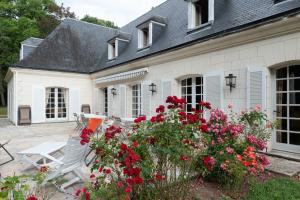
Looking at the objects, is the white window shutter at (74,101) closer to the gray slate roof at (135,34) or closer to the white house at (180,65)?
the white house at (180,65)

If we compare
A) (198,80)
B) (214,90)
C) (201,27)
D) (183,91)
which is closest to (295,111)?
(214,90)

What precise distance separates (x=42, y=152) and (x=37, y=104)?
10316mm

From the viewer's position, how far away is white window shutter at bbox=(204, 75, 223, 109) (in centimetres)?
739

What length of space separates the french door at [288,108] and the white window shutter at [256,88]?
43 cm

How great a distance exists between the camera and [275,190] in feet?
12.0

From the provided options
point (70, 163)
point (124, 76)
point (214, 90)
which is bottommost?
point (70, 163)

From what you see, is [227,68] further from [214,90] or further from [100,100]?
[100,100]

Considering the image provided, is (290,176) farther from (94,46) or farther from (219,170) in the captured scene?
(94,46)

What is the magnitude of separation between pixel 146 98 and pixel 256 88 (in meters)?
5.48

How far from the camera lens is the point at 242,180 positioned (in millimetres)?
3611

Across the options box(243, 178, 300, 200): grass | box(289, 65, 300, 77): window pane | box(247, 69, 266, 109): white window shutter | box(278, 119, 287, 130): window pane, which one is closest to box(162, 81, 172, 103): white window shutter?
box(247, 69, 266, 109): white window shutter

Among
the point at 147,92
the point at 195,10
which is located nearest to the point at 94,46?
the point at 147,92

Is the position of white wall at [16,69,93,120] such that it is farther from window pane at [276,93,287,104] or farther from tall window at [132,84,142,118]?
window pane at [276,93,287,104]

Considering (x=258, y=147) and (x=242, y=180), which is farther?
(x=258, y=147)
